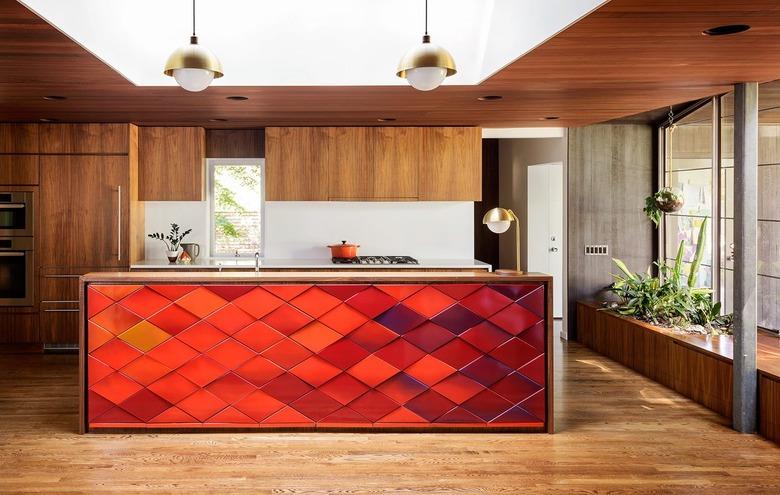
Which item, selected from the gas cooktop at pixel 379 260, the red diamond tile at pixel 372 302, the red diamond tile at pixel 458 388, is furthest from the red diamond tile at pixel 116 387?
the gas cooktop at pixel 379 260

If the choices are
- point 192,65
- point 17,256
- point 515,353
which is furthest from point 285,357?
point 17,256

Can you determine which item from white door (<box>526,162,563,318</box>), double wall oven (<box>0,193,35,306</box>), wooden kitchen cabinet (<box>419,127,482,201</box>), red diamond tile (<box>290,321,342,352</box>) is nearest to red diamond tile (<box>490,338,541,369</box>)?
red diamond tile (<box>290,321,342,352</box>)

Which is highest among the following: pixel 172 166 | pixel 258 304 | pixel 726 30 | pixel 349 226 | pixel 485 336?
pixel 726 30

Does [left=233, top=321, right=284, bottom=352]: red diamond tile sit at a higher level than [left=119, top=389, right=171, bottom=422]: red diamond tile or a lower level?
higher

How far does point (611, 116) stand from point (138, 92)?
4165 millimetres

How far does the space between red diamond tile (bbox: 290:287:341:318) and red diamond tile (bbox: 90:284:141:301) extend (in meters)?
1.01

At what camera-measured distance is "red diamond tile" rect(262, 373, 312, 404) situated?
4.04 meters

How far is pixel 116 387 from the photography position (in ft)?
13.2

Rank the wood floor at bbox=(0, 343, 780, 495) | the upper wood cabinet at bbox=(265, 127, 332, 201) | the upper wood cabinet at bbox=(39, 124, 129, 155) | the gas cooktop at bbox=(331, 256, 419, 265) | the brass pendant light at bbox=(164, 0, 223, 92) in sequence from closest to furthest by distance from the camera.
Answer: the brass pendant light at bbox=(164, 0, 223, 92) → the wood floor at bbox=(0, 343, 780, 495) → the upper wood cabinet at bbox=(39, 124, 129, 155) → the gas cooktop at bbox=(331, 256, 419, 265) → the upper wood cabinet at bbox=(265, 127, 332, 201)

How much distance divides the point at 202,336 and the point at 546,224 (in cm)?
567

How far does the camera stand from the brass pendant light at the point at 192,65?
314 centimetres

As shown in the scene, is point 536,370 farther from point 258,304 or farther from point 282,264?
point 282,264

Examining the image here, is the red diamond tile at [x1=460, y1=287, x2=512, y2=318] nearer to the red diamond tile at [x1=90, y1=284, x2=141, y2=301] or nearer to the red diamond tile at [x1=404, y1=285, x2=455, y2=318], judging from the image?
the red diamond tile at [x1=404, y1=285, x2=455, y2=318]

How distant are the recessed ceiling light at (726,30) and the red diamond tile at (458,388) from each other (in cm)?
236
